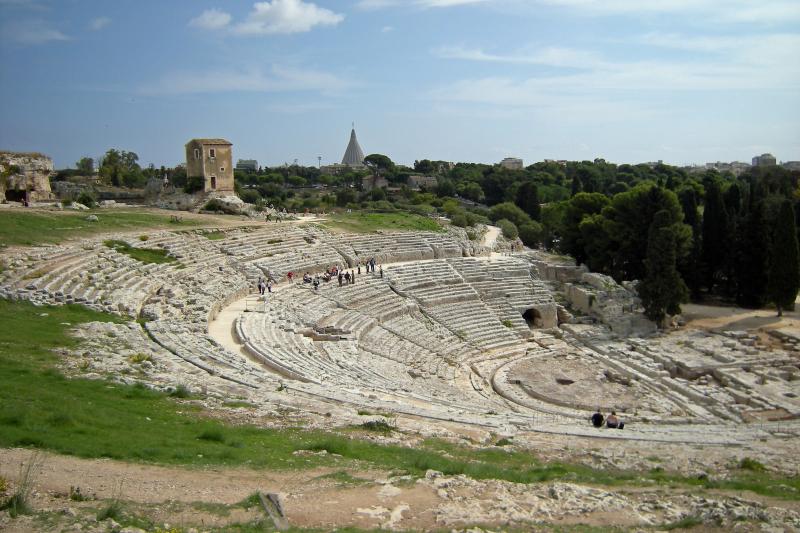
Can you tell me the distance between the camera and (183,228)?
2855cm

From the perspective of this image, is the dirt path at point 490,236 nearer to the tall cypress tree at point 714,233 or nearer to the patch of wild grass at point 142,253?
the tall cypress tree at point 714,233

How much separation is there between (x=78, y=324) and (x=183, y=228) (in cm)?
1394

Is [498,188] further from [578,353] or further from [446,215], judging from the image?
[578,353]

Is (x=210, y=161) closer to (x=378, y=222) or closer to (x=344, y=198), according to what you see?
(x=378, y=222)

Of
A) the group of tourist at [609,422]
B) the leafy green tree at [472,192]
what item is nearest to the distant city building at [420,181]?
the leafy green tree at [472,192]

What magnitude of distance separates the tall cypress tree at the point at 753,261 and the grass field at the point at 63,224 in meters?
25.4

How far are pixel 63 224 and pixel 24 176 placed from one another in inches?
319

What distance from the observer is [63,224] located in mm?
24375

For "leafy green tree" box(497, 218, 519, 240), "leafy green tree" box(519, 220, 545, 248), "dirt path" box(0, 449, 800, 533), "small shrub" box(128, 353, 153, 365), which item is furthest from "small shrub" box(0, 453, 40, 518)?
"leafy green tree" box(519, 220, 545, 248)

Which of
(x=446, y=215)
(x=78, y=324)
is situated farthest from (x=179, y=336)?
(x=446, y=215)

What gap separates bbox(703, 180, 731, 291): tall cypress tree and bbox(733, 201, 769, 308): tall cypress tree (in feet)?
3.86

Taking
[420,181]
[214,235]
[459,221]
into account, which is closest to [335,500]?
[214,235]

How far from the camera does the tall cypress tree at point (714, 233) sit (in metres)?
33.3

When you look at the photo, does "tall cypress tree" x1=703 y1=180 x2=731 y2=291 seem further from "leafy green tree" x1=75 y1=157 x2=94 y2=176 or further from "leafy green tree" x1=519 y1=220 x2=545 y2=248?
"leafy green tree" x1=75 y1=157 x2=94 y2=176
